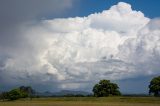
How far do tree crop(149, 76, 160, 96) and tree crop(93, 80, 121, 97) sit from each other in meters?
23.2

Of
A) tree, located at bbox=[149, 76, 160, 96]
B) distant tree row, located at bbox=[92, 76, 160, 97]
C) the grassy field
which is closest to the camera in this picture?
the grassy field

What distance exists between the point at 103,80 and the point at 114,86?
259 inches

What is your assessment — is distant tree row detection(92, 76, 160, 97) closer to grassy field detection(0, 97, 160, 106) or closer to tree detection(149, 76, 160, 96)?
tree detection(149, 76, 160, 96)

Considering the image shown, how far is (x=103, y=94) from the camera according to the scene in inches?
7082

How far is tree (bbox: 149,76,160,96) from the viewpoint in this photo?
15962 cm

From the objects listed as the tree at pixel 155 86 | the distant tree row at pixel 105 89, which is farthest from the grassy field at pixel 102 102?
the distant tree row at pixel 105 89

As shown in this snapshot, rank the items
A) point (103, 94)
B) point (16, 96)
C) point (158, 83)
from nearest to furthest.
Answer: point (158, 83), point (103, 94), point (16, 96)

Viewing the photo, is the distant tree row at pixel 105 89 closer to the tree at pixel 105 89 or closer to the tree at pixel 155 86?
the tree at pixel 105 89

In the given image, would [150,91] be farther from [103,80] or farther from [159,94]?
[103,80]

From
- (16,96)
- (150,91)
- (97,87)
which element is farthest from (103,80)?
(16,96)

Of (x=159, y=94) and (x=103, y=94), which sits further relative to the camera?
(x=103, y=94)

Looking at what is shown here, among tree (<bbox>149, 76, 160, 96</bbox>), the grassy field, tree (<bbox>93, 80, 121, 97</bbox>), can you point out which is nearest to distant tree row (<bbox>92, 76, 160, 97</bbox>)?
tree (<bbox>93, 80, 121, 97</bbox>)

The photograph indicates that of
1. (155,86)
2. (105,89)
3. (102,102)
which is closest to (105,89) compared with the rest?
(105,89)

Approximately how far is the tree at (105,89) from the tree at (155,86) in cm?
2319
